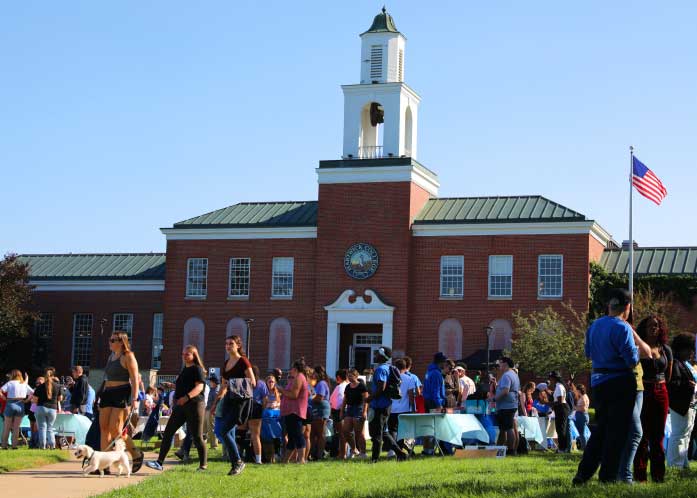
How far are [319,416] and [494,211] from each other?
92.6ft

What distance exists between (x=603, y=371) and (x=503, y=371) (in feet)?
27.2

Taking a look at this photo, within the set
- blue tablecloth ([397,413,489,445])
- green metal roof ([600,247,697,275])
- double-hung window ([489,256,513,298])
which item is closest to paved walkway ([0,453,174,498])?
blue tablecloth ([397,413,489,445])

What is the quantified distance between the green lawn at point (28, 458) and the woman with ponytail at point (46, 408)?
5.48 ft

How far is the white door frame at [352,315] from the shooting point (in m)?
45.9

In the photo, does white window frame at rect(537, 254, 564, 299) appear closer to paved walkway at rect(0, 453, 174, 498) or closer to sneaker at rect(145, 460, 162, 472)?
paved walkway at rect(0, 453, 174, 498)

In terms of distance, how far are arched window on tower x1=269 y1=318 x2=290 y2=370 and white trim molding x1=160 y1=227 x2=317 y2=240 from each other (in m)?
3.76

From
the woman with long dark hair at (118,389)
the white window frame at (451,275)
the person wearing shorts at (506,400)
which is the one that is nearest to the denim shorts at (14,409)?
the woman with long dark hair at (118,389)

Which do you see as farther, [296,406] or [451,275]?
[451,275]

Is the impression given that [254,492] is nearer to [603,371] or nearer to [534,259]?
[603,371]

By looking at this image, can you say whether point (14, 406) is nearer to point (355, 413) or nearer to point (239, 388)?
point (355, 413)

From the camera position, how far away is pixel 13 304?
5066cm

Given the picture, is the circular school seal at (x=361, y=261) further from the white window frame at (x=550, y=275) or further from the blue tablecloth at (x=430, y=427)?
the blue tablecloth at (x=430, y=427)

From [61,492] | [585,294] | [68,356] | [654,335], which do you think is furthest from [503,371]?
[68,356]

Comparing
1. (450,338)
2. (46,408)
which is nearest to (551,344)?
(450,338)
